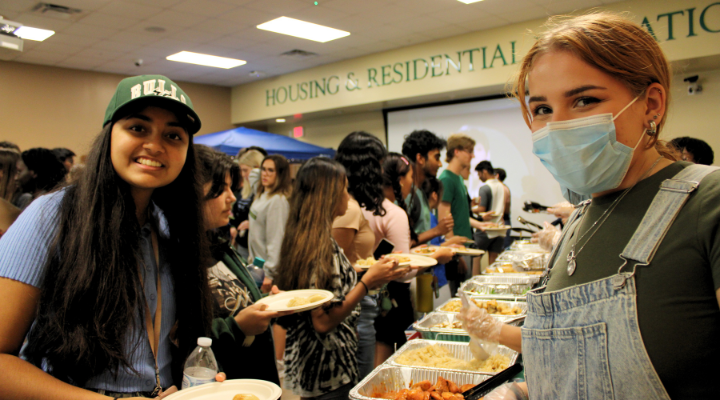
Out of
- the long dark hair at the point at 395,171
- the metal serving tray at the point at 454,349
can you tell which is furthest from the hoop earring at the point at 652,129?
the long dark hair at the point at 395,171

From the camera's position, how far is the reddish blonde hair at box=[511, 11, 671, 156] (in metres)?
0.89

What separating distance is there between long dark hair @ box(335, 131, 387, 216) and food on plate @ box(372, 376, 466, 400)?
1.61m

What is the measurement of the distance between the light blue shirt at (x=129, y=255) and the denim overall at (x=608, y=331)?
1.05 m

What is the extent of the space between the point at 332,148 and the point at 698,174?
1000cm

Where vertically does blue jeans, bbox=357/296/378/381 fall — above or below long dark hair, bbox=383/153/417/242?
below

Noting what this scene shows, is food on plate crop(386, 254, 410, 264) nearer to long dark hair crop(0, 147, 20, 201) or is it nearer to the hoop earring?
the hoop earring

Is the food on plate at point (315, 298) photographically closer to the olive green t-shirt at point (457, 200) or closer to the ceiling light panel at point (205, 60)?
the olive green t-shirt at point (457, 200)

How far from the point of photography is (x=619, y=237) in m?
0.87

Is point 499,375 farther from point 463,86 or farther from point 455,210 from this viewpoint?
point 463,86

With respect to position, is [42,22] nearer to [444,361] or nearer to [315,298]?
[315,298]

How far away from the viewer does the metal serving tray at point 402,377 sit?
5.47 ft

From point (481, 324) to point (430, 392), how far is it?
316mm

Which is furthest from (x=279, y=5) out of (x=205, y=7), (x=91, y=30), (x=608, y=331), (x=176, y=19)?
(x=608, y=331)

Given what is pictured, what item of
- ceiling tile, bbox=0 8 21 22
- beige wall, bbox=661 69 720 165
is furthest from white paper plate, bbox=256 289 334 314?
ceiling tile, bbox=0 8 21 22
